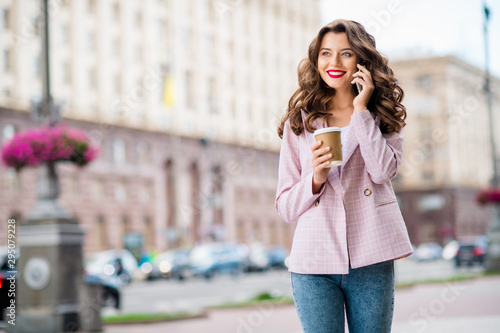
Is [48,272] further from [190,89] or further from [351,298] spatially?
[190,89]

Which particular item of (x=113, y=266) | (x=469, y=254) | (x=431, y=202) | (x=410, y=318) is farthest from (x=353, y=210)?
(x=431, y=202)

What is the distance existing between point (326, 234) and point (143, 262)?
40613 millimetres

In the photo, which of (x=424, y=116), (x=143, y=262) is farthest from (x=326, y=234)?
(x=424, y=116)

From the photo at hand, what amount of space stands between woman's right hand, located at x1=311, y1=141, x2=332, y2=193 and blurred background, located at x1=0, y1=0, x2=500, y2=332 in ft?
79.0

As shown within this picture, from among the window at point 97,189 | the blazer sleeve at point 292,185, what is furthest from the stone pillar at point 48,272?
the window at point 97,189

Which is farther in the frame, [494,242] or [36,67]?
[36,67]

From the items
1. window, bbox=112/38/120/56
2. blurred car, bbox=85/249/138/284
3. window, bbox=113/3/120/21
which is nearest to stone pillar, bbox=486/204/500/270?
blurred car, bbox=85/249/138/284

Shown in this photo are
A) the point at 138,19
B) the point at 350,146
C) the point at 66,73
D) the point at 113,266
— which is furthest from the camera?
the point at 138,19

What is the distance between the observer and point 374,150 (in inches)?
128

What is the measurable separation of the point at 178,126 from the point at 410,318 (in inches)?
1811

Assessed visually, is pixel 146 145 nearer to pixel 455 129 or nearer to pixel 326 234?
pixel 455 129

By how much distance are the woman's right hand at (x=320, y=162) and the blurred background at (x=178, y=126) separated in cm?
2407

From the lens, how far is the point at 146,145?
5412 centimetres

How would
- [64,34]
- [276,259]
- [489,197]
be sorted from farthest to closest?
1. [64,34]
2. [276,259]
3. [489,197]
